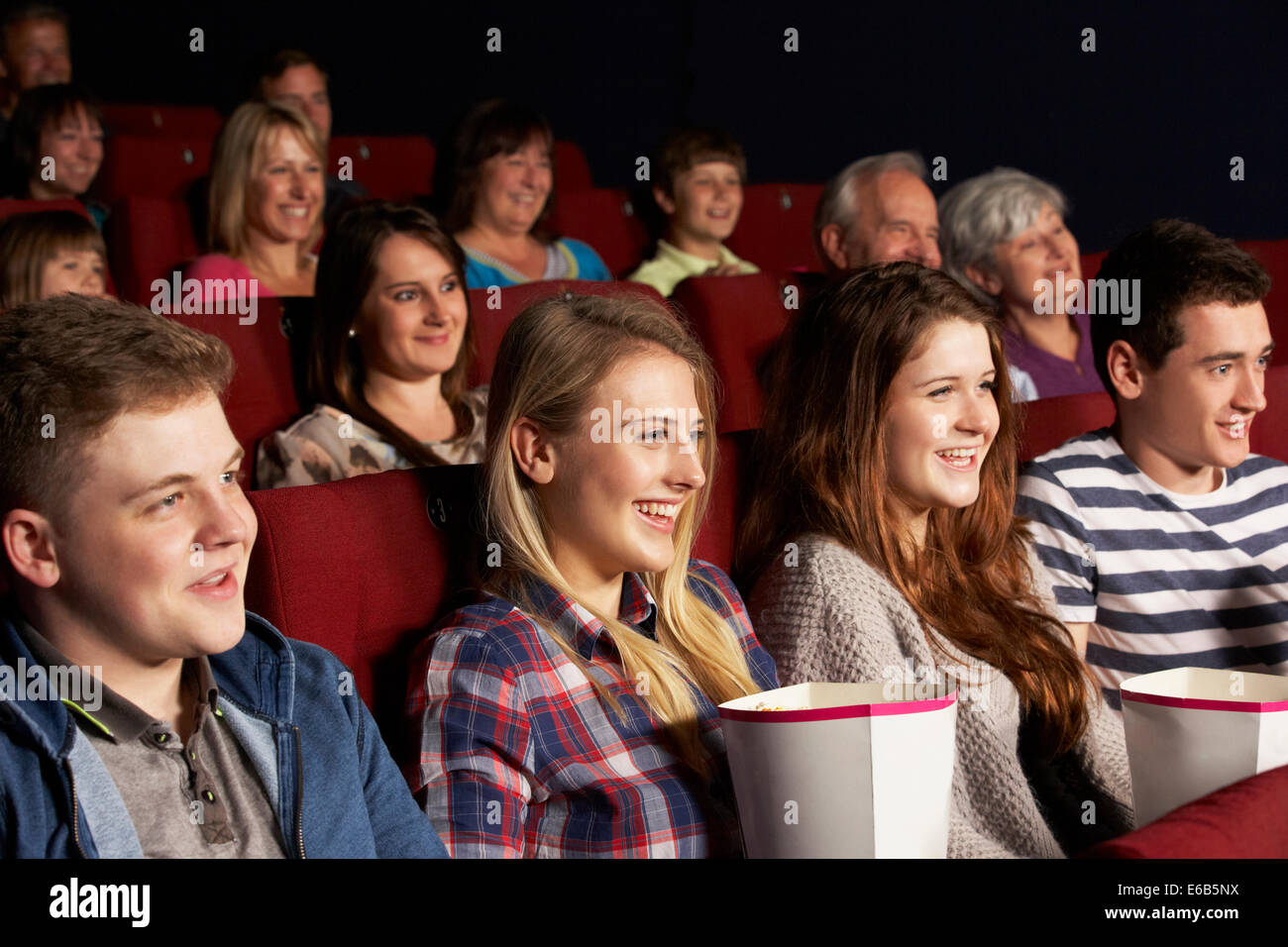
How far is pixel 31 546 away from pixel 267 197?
1720mm

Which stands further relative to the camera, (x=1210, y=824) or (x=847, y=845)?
(x=847, y=845)

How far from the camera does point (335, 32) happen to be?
404 cm

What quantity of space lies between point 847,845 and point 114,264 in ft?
6.55

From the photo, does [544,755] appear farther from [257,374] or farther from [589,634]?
[257,374]

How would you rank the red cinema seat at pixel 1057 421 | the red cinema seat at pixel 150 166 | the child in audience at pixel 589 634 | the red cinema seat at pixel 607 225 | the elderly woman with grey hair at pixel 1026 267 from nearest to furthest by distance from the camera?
the child in audience at pixel 589 634, the red cinema seat at pixel 1057 421, the elderly woman with grey hair at pixel 1026 267, the red cinema seat at pixel 150 166, the red cinema seat at pixel 607 225

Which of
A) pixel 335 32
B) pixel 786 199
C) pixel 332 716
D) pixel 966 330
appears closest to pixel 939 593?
pixel 966 330

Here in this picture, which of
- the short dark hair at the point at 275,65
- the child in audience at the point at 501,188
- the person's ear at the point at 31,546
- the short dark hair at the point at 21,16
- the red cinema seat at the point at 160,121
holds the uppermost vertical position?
the short dark hair at the point at 21,16

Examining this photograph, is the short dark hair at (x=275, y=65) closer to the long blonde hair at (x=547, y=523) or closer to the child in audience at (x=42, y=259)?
the child in audience at (x=42, y=259)

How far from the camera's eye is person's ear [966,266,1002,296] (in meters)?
2.29

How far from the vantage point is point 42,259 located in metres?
1.96

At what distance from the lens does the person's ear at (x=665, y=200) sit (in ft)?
9.80

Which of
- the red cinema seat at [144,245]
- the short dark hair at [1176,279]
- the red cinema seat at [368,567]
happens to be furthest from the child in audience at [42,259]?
the short dark hair at [1176,279]

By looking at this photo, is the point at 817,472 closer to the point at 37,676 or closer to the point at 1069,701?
the point at 1069,701

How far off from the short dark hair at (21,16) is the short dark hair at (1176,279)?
10.1ft
